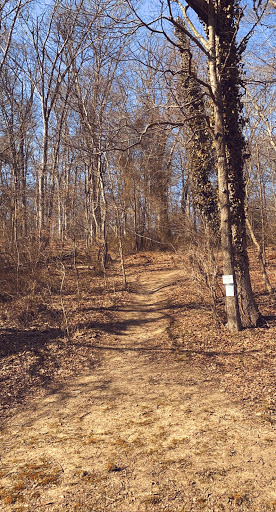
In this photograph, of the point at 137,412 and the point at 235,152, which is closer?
the point at 137,412

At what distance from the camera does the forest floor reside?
3.04m

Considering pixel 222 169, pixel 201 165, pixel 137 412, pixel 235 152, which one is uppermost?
pixel 201 165

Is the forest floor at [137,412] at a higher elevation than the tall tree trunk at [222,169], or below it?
below

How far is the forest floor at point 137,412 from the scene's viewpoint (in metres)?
3.04

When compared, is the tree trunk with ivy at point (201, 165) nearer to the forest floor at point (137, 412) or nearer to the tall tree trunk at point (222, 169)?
the forest floor at point (137, 412)

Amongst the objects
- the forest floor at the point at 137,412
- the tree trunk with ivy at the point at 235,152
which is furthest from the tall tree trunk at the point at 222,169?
the forest floor at the point at 137,412

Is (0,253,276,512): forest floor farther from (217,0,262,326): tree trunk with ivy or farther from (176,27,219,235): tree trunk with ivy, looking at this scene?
(176,27,219,235): tree trunk with ivy

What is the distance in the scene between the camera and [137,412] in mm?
4641

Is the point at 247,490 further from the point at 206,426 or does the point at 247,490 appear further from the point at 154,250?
the point at 154,250

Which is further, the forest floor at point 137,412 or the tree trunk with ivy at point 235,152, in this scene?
the tree trunk with ivy at point 235,152

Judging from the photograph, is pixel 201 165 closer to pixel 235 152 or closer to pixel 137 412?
pixel 235 152

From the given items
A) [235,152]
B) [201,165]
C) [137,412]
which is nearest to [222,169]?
[235,152]

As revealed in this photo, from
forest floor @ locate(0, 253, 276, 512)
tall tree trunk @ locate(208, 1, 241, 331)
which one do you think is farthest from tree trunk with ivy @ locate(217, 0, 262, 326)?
forest floor @ locate(0, 253, 276, 512)

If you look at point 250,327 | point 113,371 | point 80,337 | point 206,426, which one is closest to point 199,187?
point 250,327
